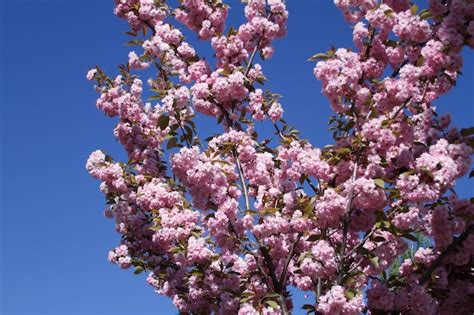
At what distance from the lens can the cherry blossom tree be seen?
496cm

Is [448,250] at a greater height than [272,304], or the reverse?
[448,250]

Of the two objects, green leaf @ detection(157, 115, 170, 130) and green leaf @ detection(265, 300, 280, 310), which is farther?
green leaf @ detection(157, 115, 170, 130)

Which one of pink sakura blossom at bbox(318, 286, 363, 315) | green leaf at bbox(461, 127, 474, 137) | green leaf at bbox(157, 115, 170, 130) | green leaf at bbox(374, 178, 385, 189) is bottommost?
pink sakura blossom at bbox(318, 286, 363, 315)

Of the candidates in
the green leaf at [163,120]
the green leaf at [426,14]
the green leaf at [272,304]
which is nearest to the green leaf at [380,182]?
the green leaf at [272,304]

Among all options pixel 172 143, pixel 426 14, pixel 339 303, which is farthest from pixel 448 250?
pixel 172 143

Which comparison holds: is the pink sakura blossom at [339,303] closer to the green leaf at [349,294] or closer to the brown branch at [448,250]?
the green leaf at [349,294]

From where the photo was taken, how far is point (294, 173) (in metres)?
5.97

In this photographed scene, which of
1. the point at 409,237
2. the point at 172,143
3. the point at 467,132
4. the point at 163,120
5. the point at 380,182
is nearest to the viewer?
the point at 380,182

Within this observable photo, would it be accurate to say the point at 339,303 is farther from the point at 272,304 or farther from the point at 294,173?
the point at 294,173

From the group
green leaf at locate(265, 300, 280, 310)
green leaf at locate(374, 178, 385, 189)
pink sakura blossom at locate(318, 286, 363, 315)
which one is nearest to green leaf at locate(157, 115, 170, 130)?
green leaf at locate(265, 300, 280, 310)

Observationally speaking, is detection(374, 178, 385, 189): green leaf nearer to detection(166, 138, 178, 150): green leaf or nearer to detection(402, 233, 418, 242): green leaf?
detection(402, 233, 418, 242): green leaf

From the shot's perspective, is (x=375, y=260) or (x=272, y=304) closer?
(x=272, y=304)

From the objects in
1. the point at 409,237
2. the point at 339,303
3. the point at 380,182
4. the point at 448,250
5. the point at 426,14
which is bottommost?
the point at 339,303

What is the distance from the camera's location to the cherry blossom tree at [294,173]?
4961mm
